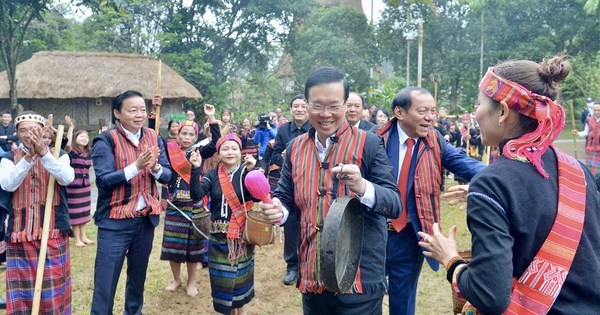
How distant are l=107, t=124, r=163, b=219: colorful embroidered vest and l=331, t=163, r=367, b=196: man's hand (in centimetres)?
228

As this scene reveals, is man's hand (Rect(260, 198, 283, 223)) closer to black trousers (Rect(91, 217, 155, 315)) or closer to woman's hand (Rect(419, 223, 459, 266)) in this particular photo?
woman's hand (Rect(419, 223, 459, 266))

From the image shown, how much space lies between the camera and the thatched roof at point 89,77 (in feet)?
63.7

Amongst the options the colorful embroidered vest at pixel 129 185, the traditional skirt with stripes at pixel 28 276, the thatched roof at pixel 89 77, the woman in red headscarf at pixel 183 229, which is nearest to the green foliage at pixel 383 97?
the thatched roof at pixel 89 77

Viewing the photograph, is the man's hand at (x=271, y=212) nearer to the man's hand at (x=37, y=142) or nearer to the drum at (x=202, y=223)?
the man's hand at (x=37, y=142)

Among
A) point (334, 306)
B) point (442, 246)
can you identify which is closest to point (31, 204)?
point (334, 306)

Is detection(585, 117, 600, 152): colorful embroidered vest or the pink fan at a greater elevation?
detection(585, 117, 600, 152): colorful embroidered vest

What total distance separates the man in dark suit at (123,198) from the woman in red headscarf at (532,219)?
9.16 ft

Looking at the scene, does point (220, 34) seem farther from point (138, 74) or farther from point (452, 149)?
point (452, 149)

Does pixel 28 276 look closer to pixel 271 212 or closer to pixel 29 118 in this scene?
pixel 29 118

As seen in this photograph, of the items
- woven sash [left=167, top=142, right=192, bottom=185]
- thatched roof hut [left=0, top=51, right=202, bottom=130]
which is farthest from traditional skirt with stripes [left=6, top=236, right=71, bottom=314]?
thatched roof hut [left=0, top=51, right=202, bottom=130]

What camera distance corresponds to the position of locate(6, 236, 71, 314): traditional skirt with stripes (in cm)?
376

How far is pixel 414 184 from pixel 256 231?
1.31m

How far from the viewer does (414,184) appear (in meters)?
3.55

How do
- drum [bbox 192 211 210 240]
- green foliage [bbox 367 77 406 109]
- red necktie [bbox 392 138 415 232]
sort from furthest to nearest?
1. green foliage [bbox 367 77 406 109]
2. drum [bbox 192 211 210 240]
3. red necktie [bbox 392 138 415 232]
